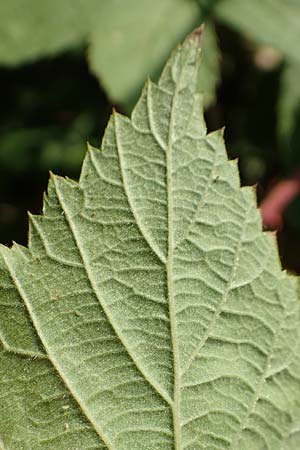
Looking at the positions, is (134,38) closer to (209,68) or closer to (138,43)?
(138,43)

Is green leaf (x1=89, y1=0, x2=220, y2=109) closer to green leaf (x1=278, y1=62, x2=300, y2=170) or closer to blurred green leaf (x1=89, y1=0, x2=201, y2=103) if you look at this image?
blurred green leaf (x1=89, y1=0, x2=201, y2=103)

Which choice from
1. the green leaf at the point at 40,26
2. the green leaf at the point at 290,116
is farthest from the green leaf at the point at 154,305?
the green leaf at the point at 290,116

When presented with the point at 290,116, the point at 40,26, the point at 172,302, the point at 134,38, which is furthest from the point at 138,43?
the point at 172,302

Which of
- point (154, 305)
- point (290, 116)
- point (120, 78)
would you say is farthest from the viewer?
point (290, 116)

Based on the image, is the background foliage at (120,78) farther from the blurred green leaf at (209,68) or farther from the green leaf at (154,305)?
the green leaf at (154,305)

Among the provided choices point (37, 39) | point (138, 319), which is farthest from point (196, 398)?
point (37, 39)

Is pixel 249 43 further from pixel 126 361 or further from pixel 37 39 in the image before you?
pixel 126 361

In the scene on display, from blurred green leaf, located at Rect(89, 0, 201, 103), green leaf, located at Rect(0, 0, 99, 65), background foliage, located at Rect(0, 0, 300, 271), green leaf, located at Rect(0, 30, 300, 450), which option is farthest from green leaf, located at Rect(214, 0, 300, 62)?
green leaf, located at Rect(0, 30, 300, 450)
